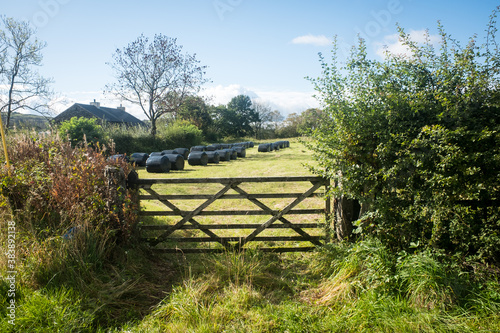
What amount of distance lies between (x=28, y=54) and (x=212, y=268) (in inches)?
1231

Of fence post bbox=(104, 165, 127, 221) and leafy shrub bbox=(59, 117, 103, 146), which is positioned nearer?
fence post bbox=(104, 165, 127, 221)

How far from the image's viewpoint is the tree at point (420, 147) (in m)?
3.21

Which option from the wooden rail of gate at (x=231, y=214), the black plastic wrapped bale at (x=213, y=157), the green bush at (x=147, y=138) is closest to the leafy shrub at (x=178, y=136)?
the green bush at (x=147, y=138)

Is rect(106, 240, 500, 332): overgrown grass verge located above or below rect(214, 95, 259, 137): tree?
below

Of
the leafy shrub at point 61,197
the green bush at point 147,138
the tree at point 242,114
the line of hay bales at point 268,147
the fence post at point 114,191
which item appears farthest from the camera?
the tree at point 242,114

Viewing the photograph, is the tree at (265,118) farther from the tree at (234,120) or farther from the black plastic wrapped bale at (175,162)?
the black plastic wrapped bale at (175,162)

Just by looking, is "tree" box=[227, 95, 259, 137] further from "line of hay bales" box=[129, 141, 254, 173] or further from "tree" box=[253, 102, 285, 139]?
"line of hay bales" box=[129, 141, 254, 173]

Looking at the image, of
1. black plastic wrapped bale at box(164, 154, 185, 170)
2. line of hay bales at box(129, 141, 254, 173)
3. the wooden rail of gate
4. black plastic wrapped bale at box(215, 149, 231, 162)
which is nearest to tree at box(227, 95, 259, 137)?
line of hay bales at box(129, 141, 254, 173)

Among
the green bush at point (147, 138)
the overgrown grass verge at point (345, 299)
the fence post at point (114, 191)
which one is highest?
the green bush at point (147, 138)

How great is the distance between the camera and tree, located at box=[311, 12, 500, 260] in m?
3.21

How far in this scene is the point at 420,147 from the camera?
11.4 ft

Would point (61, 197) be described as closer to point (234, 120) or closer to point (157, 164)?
point (157, 164)

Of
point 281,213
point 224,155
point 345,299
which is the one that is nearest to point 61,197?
point 281,213

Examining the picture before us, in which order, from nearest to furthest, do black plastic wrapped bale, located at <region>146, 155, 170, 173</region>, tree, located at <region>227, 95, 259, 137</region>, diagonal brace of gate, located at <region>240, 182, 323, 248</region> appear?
diagonal brace of gate, located at <region>240, 182, 323, 248</region>
black plastic wrapped bale, located at <region>146, 155, 170, 173</region>
tree, located at <region>227, 95, 259, 137</region>
